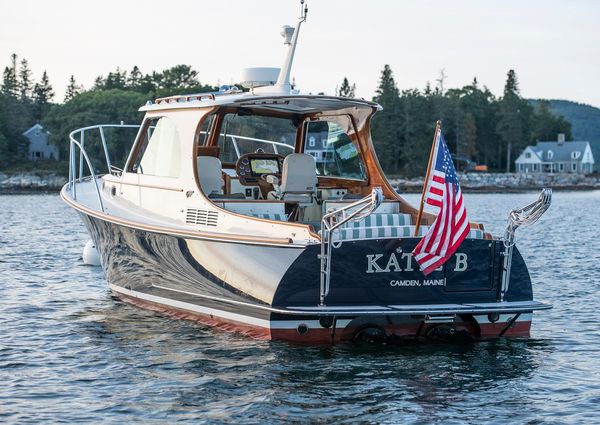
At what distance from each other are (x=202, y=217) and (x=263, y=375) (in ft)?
8.13

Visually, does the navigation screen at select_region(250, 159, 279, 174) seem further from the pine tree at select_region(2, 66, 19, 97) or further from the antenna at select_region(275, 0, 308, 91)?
the pine tree at select_region(2, 66, 19, 97)

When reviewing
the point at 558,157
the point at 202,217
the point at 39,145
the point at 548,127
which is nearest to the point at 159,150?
the point at 202,217

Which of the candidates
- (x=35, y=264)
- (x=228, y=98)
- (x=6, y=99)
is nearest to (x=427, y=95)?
(x=6, y=99)

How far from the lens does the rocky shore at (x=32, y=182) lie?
8525cm

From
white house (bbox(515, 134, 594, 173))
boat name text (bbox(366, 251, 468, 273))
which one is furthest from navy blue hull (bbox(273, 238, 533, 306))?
white house (bbox(515, 134, 594, 173))

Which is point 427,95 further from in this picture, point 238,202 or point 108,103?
point 238,202

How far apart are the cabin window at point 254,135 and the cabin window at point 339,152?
66 cm

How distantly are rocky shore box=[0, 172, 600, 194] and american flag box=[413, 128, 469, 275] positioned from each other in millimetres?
77679

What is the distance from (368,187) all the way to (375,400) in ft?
15.5

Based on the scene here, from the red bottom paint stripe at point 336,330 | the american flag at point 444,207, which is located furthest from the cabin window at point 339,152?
the american flag at point 444,207

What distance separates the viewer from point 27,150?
336 ft

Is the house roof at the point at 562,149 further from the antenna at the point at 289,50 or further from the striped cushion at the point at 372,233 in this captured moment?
the striped cushion at the point at 372,233

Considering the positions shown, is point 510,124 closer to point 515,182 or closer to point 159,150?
point 515,182

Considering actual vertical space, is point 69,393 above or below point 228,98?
below
